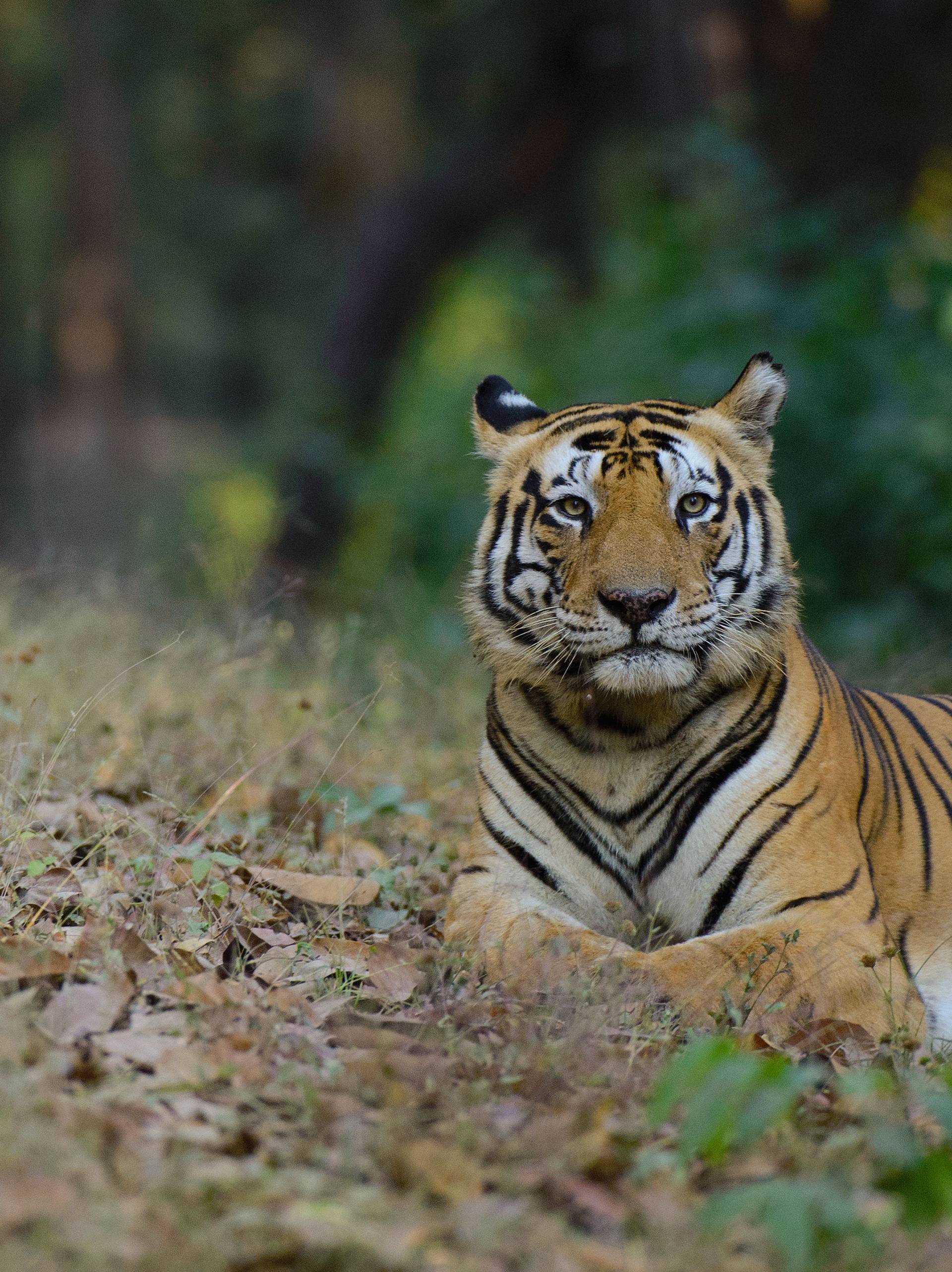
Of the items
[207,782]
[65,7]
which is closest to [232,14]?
[65,7]

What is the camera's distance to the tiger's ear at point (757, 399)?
3.92 m

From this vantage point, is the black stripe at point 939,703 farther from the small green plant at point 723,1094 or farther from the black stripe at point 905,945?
the small green plant at point 723,1094

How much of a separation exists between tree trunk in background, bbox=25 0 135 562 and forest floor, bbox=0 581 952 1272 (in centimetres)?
1982

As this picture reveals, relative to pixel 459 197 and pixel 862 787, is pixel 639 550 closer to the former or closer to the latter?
pixel 862 787

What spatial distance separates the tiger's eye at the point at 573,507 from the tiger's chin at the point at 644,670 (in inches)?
16.7

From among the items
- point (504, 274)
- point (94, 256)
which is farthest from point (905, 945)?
point (94, 256)

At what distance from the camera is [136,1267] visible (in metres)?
1.97

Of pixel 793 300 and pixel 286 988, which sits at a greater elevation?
pixel 793 300

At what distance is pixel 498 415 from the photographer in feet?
13.9

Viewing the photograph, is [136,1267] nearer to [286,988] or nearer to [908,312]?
[286,988]

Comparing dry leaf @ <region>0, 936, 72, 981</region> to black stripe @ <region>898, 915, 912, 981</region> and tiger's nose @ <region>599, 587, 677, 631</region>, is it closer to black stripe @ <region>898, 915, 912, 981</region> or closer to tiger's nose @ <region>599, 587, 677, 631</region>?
tiger's nose @ <region>599, 587, 677, 631</region>

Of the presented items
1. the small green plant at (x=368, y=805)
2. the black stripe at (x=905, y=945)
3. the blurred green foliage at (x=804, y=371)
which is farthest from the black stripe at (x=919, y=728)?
the blurred green foliage at (x=804, y=371)

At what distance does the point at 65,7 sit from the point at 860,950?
25206 millimetres

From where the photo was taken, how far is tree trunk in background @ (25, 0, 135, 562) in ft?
76.6
